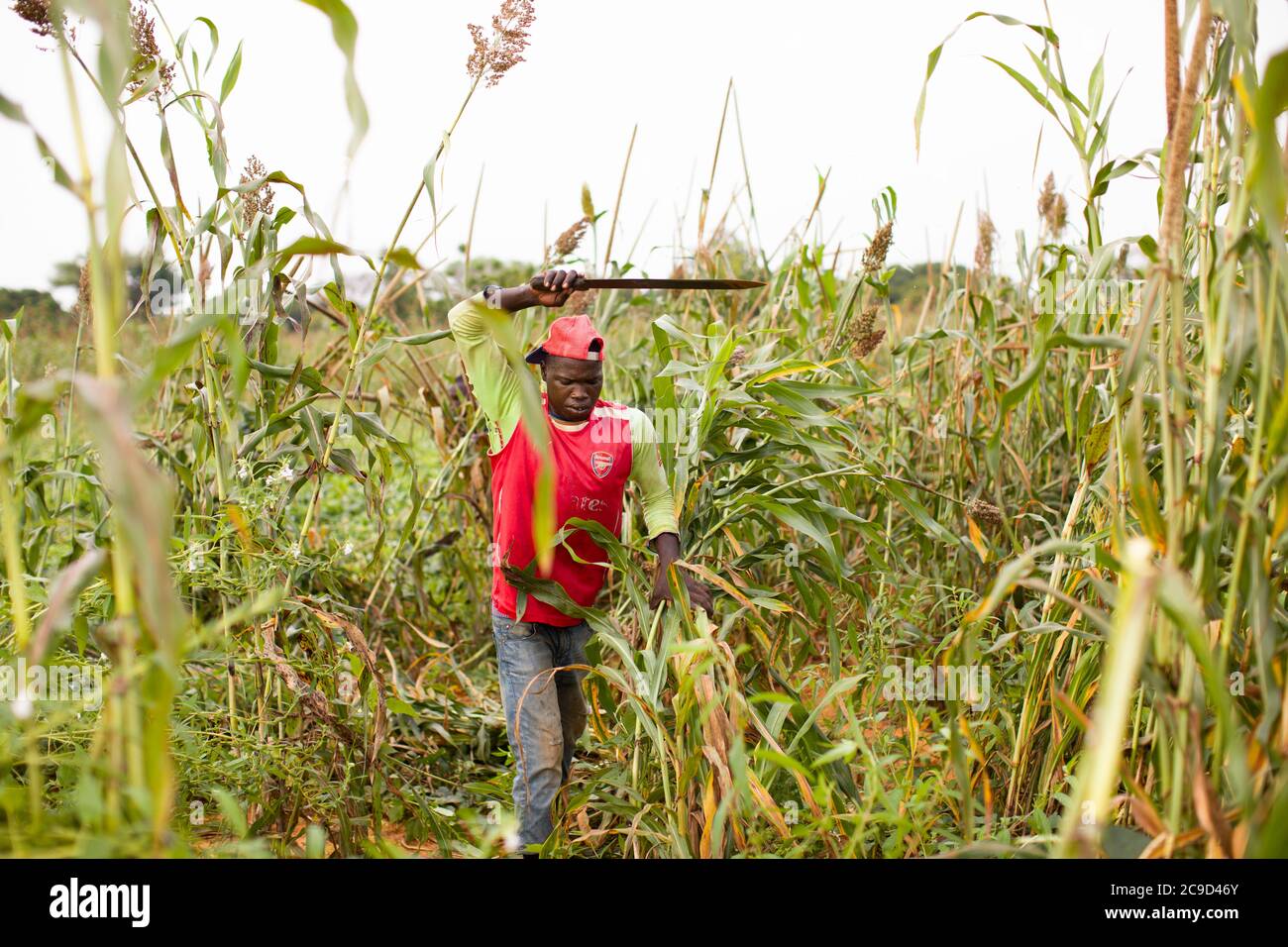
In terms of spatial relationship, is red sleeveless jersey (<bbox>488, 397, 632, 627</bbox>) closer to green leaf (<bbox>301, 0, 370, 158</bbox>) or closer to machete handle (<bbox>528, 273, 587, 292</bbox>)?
machete handle (<bbox>528, 273, 587, 292</bbox>)

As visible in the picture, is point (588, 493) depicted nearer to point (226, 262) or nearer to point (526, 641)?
point (526, 641)

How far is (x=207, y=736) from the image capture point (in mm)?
2039

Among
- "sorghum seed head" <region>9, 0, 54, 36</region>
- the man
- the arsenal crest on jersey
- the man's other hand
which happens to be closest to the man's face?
the man

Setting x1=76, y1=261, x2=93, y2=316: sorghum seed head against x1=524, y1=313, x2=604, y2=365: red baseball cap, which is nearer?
x1=524, y1=313, x2=604, y2=365: red baseball cap

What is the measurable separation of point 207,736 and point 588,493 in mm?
965

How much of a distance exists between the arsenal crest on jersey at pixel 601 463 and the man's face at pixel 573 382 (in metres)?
0.11

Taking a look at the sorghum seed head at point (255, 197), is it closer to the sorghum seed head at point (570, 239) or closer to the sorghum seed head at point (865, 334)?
the sorghum seed head at point (570, 239)

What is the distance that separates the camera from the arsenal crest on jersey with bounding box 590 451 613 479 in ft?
7.54

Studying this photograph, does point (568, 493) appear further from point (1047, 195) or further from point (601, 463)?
point (1047, 195)

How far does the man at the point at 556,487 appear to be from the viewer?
226 cm

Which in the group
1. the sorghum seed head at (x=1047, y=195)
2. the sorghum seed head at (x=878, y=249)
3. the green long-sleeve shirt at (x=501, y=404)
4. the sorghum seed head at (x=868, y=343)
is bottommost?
the green long-sleeve shirt at (x=501, y=404)

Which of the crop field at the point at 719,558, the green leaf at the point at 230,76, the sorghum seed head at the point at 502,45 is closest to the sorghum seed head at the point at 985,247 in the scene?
the crop field at the point at 719,558

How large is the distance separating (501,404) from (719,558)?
0.65m
